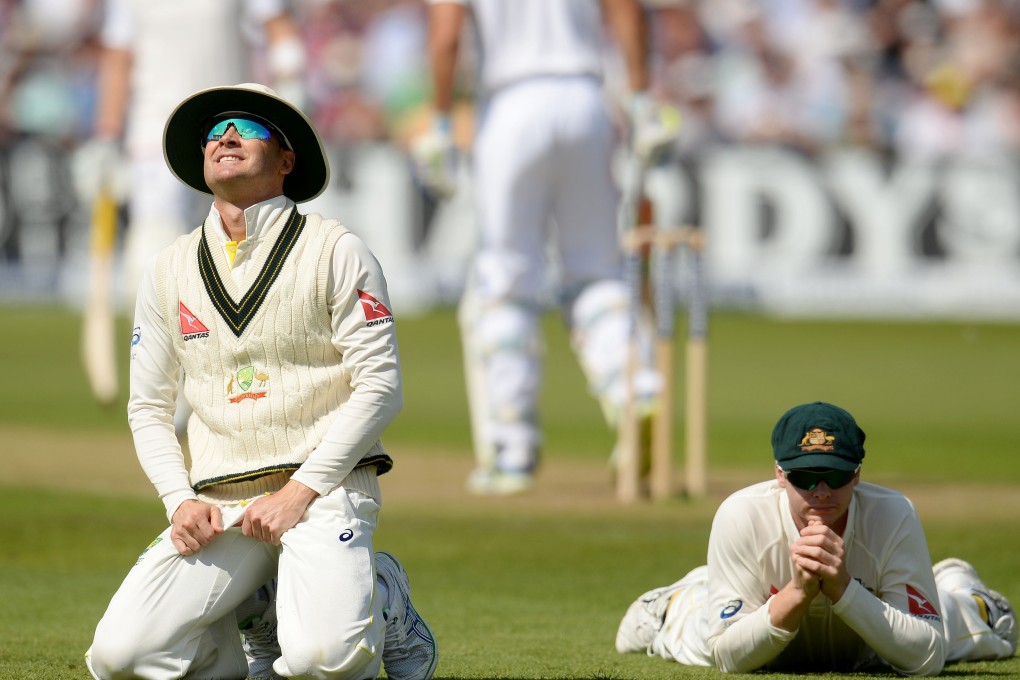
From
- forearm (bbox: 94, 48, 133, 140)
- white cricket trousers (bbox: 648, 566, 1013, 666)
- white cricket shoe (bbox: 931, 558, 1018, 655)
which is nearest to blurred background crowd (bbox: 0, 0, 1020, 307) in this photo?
forearm (bbox: 94, 48, 133, 140)

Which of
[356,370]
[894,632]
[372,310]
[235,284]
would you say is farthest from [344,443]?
[894,632]

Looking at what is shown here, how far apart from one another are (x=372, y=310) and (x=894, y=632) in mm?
1277

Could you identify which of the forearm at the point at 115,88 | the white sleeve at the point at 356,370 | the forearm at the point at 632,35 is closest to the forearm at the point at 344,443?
the white sleeve at the point at 356,370

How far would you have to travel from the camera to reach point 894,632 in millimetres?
3693

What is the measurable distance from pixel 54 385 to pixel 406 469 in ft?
18.2

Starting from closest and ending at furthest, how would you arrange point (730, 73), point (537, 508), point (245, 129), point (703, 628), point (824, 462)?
point (824, 462) < point (245, 129) < point (703, 628) < point (537, 508) < point (730, 73)

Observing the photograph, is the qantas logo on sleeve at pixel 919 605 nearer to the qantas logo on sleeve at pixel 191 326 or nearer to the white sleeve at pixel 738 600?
the white sleeve at pixel 738 600

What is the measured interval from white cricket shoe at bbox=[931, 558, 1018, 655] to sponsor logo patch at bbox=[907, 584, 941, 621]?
468 millimetres

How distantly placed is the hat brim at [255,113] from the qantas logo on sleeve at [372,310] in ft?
1.19

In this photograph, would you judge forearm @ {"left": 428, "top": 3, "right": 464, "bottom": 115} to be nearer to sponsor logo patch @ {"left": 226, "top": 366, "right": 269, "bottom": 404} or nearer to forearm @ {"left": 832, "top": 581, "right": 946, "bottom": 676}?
sponsor logo patch @ {"left": 226, "top": 366, "right": 269, "bottom": 404}

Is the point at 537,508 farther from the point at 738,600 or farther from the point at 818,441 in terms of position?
the point at 818,441

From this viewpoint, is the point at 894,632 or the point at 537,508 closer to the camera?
the point at 894,632

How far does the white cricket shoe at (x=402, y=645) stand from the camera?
12.3ft

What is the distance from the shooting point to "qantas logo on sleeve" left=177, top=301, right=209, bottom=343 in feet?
12.2
